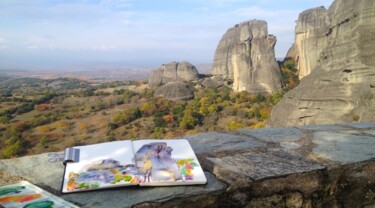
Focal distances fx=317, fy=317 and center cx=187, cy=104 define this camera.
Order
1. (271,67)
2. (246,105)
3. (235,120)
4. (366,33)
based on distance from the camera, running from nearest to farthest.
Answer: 1. (366,33)
2. (235,120)
3. (246,105)
4. (271,67)

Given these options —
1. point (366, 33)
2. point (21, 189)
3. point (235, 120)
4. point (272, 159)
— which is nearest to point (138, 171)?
point (21, 189)

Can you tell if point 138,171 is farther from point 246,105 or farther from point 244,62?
point 244,62

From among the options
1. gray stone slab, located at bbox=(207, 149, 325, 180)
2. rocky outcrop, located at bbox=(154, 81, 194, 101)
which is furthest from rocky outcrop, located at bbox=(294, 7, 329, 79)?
gray stone slab, located at bbox=(207, 149, 325, 180)

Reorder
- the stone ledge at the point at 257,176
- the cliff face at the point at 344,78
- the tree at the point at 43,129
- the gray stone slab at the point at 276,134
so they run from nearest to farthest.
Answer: the stone ledge at the point at 257,176 → the gray stone slab at the point at 276,134 → the cliff face at the point at 344,78 → the tree at the point at 43,129

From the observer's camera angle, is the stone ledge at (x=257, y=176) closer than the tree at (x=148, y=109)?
Yes

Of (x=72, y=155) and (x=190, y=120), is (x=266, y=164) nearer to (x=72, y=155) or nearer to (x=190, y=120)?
(x=72, y=155)

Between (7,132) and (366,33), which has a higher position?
(366,33)

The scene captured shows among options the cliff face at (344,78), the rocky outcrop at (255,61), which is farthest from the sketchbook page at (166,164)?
the rocky outcrop at (255,61)

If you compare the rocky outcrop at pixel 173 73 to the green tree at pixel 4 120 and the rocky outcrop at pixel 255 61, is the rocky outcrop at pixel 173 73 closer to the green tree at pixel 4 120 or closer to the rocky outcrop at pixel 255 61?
the rocky outcrop at pixel 255 61
